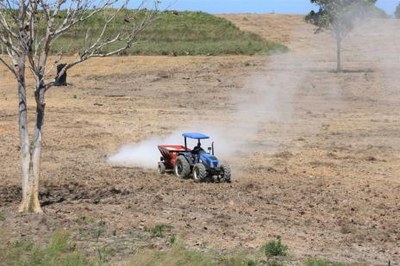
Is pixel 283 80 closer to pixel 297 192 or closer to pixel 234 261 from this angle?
pixel 297 192

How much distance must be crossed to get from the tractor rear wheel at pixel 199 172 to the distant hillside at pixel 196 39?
31819 millimetres

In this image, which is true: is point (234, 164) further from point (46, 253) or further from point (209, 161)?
point (46, 253)

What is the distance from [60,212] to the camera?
12.7 m

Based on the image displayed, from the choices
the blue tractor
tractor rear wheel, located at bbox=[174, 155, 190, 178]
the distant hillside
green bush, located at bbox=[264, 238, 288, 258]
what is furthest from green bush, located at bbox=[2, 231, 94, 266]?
the distant hillside

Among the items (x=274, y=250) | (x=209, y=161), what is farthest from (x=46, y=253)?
(x=209, y=161)

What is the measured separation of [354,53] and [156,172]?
38.7 m

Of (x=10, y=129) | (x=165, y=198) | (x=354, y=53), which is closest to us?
(x=165, y=198)

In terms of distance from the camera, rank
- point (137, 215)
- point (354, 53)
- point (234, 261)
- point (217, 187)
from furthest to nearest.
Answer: point (354, 53) → point (217, 187) → point (137, 215) → point (234, 261)

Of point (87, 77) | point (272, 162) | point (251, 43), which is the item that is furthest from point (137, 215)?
point (251, 43)

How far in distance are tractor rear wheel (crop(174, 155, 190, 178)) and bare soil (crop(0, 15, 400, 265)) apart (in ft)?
0.92

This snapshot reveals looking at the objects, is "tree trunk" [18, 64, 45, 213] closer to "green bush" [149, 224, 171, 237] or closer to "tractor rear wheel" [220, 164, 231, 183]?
"green bush" [149, 224, 171, 237]

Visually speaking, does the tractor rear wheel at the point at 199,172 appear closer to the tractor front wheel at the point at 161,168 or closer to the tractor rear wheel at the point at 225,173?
the tractor rear wheel at the point at 225,173

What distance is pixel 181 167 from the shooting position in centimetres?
1611

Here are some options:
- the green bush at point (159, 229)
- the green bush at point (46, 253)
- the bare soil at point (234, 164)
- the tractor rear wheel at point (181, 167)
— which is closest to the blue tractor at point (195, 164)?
the tractor rear wheel at point (181, 167)
